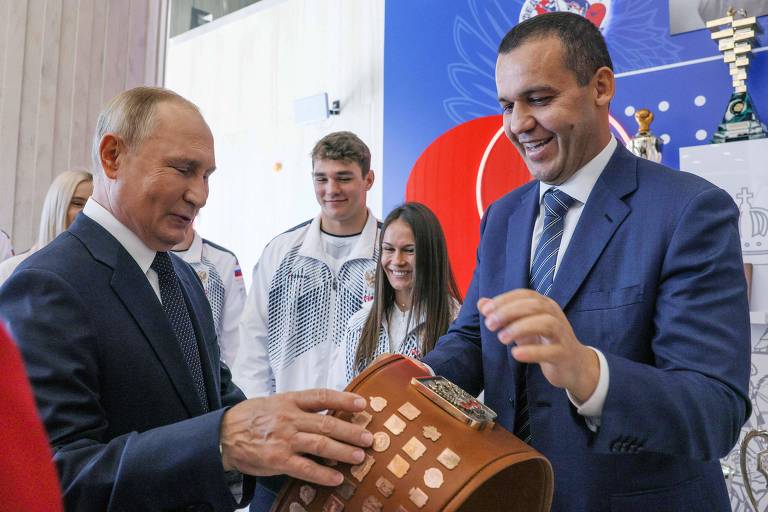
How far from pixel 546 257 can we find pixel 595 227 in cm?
12

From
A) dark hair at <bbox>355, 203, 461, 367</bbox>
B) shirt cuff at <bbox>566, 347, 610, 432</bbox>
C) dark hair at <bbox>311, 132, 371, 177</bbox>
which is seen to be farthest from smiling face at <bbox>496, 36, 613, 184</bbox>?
dark hair at <bbox>311, 132, 371, 177</bbox>

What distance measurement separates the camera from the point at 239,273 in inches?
143

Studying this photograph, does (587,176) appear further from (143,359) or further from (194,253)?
(194,253)

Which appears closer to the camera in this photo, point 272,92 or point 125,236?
point 125,236

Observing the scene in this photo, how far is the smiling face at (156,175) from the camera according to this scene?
49.2 inches

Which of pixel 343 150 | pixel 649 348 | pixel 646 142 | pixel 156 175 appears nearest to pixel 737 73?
pixel 646 142

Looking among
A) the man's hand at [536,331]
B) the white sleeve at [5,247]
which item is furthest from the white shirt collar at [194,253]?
the man's hand at [536,331]

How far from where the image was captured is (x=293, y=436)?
0.91 meters

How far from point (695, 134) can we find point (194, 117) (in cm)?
310

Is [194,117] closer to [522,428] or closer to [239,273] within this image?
[522,428]

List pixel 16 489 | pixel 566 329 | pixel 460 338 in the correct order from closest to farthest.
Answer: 1. pixel 16 489
2. pixel 566 329
3. pixel 460 338

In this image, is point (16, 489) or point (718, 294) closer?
point (16, 489)

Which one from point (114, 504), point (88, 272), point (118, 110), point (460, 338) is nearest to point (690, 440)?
point (460, 338)

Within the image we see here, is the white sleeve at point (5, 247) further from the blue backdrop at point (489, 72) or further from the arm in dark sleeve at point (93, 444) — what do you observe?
the blue backdrop at point (489, 72)
